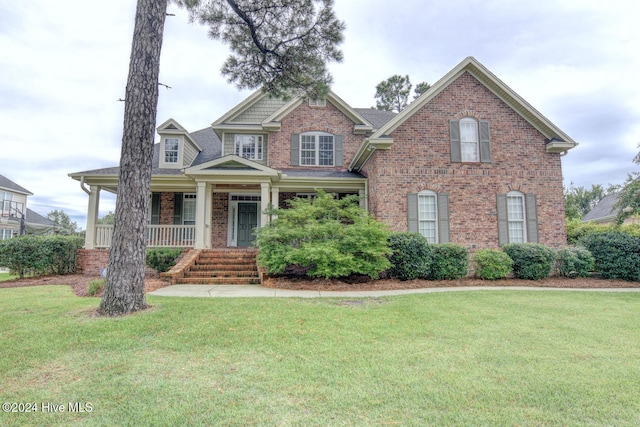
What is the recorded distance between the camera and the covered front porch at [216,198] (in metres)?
12.0

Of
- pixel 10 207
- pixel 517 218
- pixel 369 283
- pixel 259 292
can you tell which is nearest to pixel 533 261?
pixel 517 218

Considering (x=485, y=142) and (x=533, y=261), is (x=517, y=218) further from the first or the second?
(x=485, y=142)

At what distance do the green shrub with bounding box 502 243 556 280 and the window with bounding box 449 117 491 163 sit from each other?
12.5 ft

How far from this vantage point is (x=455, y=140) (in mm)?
12172

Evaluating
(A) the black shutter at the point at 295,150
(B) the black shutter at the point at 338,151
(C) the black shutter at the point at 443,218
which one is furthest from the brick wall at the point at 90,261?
(C) the black shutter at the point at 443,218

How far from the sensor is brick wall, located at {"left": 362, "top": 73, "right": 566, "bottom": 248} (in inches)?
464

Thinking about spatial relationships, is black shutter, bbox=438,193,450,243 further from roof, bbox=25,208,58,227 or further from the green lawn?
roof, bbox=25,208,58,227

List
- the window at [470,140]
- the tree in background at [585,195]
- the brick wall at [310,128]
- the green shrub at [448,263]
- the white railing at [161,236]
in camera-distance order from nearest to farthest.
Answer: the green shrub at [448,263], the window at [470,140], the white railing at [161,236], the brick wall at [310,128], the tree in background at [585,195]

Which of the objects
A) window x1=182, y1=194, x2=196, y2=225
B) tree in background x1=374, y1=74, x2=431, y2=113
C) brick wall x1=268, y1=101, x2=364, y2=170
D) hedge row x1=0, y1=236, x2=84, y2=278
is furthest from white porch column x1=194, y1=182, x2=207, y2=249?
tree in background x1=374, y1=74, x2=431, y2=113

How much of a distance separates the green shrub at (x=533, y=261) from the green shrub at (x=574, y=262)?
1.82 ft

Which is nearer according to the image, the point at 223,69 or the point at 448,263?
the point at 223,69

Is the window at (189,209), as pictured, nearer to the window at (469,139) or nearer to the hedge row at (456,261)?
the hedge row at (456,261)

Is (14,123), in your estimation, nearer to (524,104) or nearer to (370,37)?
(370,37)

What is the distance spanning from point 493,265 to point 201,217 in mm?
10023
